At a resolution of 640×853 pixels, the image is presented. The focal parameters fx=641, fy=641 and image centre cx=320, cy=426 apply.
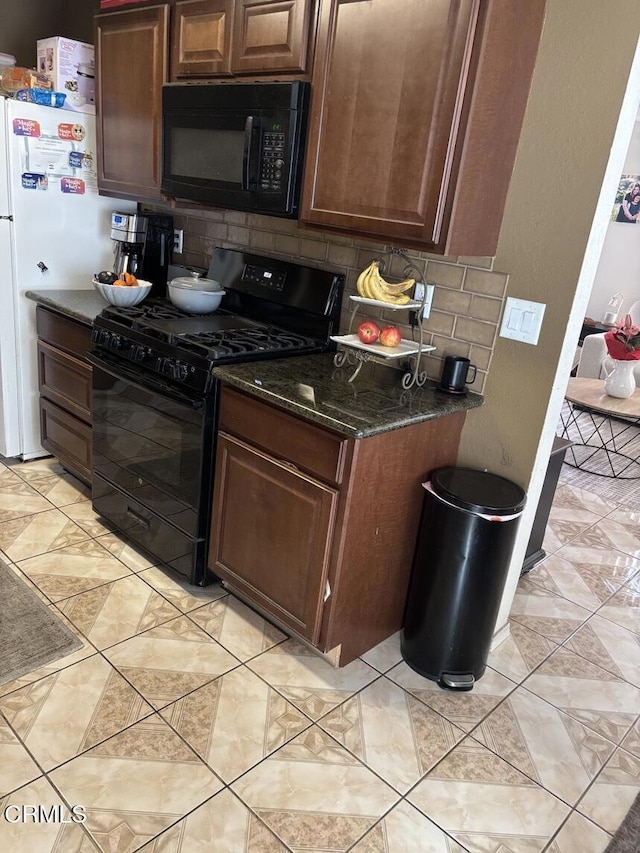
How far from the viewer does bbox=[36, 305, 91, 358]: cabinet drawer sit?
2780 millimetres

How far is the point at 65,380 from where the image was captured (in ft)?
9.73

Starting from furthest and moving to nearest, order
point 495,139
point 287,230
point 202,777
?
point 287,230
point 495,139
point 202,777

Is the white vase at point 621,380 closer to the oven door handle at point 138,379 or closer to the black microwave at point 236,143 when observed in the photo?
the black microwave at point 236,143

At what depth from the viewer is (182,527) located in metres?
2.39

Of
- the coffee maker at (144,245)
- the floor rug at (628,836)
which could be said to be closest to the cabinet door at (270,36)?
the coffee maker at (144,245)

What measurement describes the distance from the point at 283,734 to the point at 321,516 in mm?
638

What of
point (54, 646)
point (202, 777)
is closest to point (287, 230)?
point (54, 646)

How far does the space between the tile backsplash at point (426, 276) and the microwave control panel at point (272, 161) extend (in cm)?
16

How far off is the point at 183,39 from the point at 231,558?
1.94 meters

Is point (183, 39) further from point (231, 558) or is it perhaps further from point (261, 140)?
point (231, 558)

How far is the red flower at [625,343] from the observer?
157 inches

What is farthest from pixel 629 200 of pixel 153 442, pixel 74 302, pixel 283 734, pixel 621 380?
pixel 283 734

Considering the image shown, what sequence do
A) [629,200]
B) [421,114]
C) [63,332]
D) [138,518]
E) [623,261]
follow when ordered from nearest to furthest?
[421,114] → [138,518] → [63,332] → [629,200] → [623,261]

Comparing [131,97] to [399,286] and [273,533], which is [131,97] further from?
[273,533]
